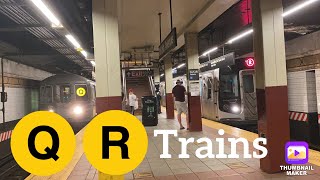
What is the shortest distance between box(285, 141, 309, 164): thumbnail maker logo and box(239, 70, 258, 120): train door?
7146mm

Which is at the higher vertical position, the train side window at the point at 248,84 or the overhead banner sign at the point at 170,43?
the overhead banner sign at the point at 170,43

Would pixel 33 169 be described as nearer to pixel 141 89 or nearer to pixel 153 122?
pixel 153 122

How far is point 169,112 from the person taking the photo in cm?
1491

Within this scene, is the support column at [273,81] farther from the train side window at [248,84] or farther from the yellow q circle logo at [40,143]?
the train side window at [248,84]

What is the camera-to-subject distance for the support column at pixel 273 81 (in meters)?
5.32

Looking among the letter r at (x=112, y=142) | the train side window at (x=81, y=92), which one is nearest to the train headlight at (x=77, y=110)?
the train side window at (x=81, y=92)

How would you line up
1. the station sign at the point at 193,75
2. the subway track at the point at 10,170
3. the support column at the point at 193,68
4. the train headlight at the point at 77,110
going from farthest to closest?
1. the train headlight at the point at 77,110
2. the support column at the point at 193,68
3. the station sign at the point at 193,75
4. the subway track at the point at 10,170

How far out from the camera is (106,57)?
5.28 meters

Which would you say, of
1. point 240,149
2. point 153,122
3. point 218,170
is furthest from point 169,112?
point 218,170

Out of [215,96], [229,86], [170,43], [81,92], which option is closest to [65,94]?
[81,92]

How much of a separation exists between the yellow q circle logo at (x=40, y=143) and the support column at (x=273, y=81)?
3308 millimetres

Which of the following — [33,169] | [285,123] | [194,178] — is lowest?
[194,178]

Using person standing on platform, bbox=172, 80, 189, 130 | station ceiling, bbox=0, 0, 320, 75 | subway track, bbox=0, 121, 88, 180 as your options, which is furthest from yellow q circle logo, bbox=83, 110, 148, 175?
person standing on platform, bbox=172, 80, 189, 130

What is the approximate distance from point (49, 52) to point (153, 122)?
5.01 m
